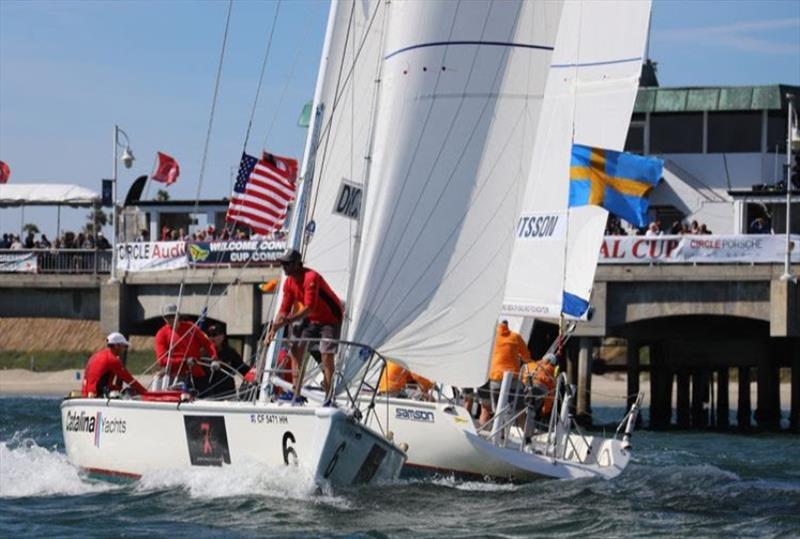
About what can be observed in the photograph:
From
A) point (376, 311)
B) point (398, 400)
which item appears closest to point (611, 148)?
point (398, 400)

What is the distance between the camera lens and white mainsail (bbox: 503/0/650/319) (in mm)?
27328

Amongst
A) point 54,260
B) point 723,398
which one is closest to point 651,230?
point 723,398

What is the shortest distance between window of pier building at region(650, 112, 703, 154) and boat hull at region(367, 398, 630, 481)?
29.0 meters

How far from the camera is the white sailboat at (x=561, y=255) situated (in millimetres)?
22031

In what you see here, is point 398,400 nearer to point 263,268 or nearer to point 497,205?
point 497,205

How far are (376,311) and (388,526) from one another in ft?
9.75

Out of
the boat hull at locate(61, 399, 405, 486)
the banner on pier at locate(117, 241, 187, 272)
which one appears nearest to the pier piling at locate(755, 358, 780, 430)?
the banner on pier at locate(117, 241, 187, 272)

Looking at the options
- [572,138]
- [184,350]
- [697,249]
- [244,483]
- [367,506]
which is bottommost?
[367,506]

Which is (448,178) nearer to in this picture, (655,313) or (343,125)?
(343,125)

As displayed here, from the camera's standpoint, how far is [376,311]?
65.4 ft

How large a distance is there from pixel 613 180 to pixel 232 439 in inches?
418

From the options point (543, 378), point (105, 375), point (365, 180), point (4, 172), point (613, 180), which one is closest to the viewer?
point (365, 180)

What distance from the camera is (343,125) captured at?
21.6 metres

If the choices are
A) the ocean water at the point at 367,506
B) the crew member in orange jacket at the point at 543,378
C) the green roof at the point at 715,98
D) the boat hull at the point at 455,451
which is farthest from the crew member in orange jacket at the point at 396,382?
the green roof at the point at 715,98
